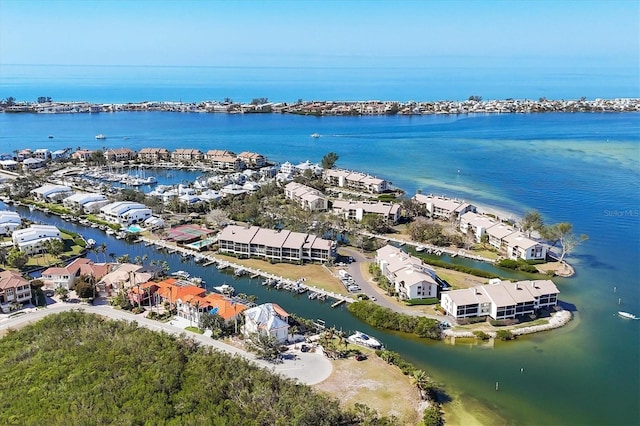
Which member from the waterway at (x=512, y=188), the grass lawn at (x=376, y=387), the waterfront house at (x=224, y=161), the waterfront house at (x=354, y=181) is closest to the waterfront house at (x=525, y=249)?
the waterway at (x=512, y=188)

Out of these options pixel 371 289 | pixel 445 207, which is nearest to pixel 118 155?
pixel 445 207

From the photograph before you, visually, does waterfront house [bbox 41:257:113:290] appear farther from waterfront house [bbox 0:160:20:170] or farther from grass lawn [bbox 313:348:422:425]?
waterfront house [bbox 0:160:20:170]

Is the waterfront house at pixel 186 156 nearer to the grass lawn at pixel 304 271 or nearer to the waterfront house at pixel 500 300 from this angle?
the grass lawn at pixel 304 271

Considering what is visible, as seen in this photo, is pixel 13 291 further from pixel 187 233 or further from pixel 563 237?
pixel 563 237

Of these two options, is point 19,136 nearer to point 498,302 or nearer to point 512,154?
point 512,154

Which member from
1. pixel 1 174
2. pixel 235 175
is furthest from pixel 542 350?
pixel 1 174
